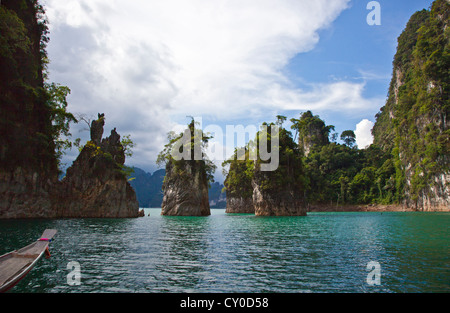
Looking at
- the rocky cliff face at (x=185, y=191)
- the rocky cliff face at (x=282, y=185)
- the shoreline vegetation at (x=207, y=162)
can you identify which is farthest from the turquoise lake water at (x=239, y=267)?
the rocky cliff face at (x=185, y=191)

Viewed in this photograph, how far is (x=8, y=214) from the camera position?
28656mm

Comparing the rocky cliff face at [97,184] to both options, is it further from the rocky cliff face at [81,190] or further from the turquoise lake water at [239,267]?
the turquoise lake water at [239,267]

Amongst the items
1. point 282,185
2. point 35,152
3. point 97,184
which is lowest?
point 97,184

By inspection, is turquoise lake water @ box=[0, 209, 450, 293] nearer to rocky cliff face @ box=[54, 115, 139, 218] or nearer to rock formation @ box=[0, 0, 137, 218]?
rock formation @ box=[0, 0, 137, 218]

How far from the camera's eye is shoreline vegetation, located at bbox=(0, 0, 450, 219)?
99.8 feet

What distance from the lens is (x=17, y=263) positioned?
10070 millimetres

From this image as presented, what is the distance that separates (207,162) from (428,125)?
177 ft

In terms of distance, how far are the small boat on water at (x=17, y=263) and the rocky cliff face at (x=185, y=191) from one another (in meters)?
40.8

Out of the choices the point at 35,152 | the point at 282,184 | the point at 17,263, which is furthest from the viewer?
the point at 282,184

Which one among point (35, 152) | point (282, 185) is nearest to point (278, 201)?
point (282, 185)

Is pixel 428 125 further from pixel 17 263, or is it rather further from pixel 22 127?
pixel 22 127

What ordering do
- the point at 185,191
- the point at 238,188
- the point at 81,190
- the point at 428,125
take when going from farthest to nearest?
the point at 238,188, the point at 428,125, the point at 185,191, the point at 81,190
